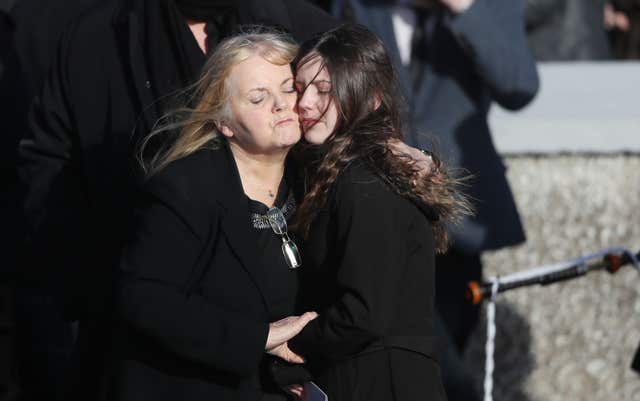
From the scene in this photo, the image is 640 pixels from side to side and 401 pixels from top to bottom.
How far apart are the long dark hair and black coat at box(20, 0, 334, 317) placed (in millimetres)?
485

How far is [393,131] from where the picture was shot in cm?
313

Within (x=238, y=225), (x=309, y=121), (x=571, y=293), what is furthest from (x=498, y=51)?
(x=238, y=225)

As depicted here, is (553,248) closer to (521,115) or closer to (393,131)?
(521,115)

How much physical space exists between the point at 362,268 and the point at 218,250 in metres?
0.33

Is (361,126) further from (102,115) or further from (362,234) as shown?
(102,115)

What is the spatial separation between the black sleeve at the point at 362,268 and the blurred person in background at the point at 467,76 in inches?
57.3

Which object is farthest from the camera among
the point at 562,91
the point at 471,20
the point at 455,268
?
the point at 562,91

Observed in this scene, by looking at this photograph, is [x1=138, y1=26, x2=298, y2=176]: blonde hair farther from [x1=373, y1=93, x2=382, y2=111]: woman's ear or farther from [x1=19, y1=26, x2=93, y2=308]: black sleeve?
[x1=19, y1=26, x2=93, y2=308]: black sleeve

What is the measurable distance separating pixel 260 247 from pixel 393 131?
396 mm

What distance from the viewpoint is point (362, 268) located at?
296 cm

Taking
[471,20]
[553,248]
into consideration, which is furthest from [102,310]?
[553,248]

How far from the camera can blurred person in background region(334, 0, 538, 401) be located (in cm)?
448

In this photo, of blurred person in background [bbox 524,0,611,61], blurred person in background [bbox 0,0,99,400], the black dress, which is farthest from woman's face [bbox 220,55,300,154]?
blurred person in background [bbox 524,0,611,61]

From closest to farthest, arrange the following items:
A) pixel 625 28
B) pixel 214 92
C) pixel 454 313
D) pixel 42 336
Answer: pixel 214 92 < pixel 454 313 < pixel 42 336 < pixel 625 28
